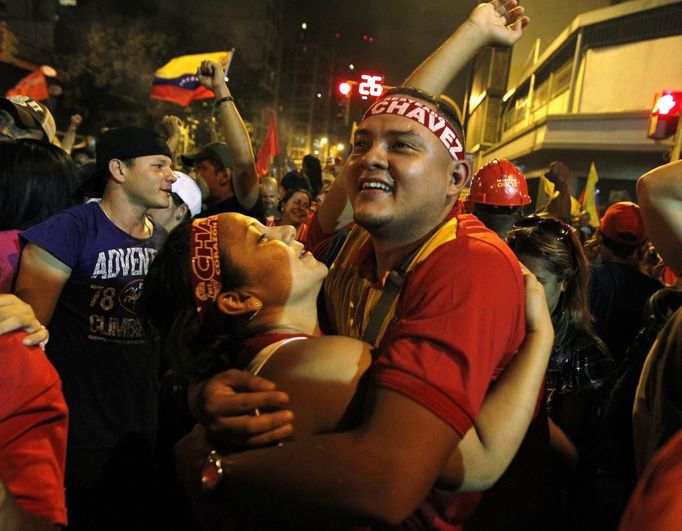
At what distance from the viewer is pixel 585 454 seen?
256cm

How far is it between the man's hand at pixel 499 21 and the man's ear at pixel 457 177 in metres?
0.88

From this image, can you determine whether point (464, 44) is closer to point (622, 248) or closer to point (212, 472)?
point (212, 472)

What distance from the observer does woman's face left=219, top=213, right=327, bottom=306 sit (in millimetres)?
1888

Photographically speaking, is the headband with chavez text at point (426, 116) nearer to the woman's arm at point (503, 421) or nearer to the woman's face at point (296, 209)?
the woman's arm at point (503, 421)

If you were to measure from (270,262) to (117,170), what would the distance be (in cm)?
204

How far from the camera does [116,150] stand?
136 inches

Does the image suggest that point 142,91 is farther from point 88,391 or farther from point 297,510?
point 297,510

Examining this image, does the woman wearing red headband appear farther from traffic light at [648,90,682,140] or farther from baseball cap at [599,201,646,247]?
traffic light at [648,90,682,140]

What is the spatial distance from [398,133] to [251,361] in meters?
1.02

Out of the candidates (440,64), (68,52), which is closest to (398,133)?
(440,64)

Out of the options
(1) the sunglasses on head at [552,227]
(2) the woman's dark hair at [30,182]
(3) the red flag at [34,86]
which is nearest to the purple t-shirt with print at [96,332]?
(2) the woman's dark hair at [30,182]

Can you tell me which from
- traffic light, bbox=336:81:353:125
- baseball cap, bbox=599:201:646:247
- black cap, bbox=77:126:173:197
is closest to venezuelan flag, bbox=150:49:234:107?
black cap, bbox=77:126:173:197

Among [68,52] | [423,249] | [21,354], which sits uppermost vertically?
[68,52]

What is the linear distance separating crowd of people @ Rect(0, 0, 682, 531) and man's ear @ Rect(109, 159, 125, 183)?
0.01 metres
